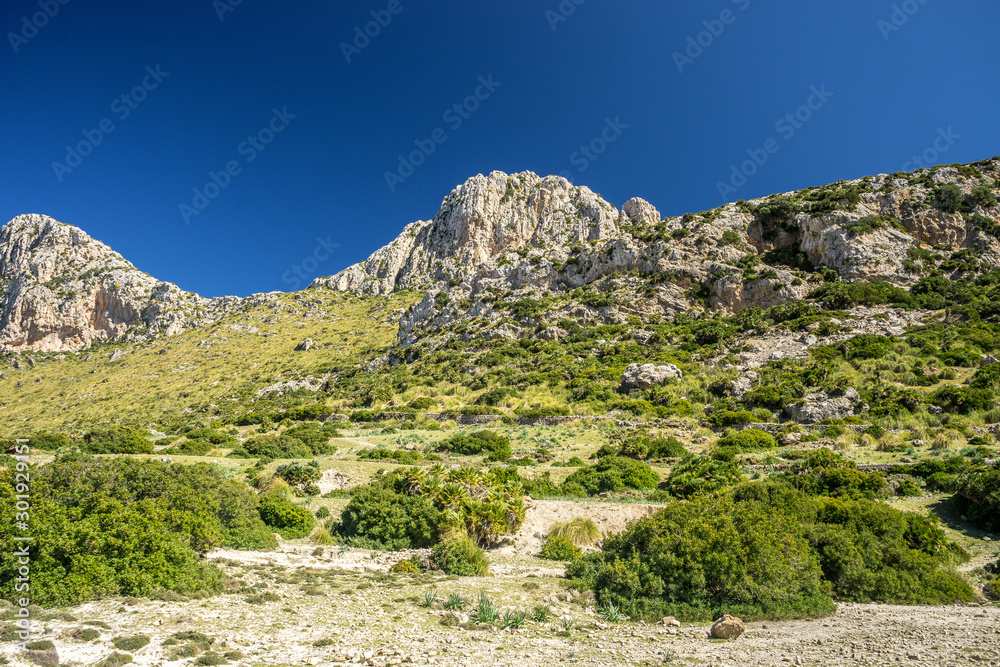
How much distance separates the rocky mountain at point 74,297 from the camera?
3366 inches

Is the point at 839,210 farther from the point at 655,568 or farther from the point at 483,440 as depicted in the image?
the point at 655,568

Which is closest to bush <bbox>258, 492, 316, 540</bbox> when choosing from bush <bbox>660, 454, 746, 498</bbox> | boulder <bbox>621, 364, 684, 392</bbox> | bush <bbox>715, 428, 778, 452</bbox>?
bush <bbox>660, 454, 746, 498</bbox>

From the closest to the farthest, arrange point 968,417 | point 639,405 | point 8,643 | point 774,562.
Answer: point 8,643
point 774,562
point 968,417
point 639,405

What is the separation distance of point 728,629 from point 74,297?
11761cm

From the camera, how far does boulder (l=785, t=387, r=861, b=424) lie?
25.1 metres

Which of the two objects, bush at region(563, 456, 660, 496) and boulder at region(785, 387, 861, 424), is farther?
boulder at region(785, 387, 861, 424)

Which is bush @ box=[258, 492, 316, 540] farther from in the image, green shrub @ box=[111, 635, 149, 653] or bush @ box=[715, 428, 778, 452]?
bush @ box=[715, 428, 778, 452]

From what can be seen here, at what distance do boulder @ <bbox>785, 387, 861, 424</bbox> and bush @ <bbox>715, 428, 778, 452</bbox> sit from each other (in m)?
4.34

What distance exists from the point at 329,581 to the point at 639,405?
24114 millimetres

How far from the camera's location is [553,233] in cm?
9769

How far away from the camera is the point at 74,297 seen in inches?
3494

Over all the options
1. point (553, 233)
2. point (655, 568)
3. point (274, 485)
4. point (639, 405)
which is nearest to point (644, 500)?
point (655, 568)

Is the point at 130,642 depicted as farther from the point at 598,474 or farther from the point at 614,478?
the point at 598,474

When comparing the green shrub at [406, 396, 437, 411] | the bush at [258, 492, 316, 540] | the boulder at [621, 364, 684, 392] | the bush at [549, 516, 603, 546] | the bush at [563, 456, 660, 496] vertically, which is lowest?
the bush at [549, 516, 603, 546]
